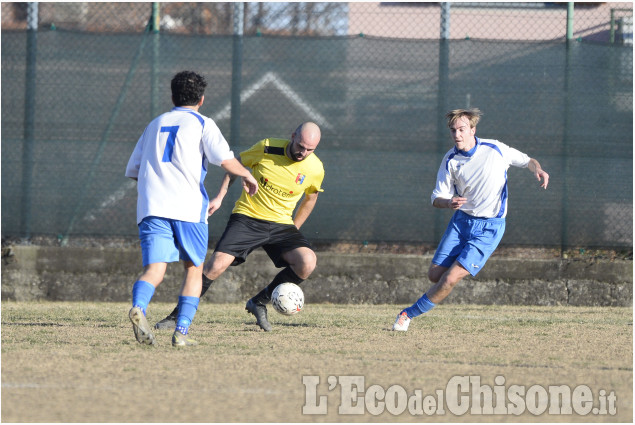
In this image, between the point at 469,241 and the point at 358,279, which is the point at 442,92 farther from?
the point at 469,241

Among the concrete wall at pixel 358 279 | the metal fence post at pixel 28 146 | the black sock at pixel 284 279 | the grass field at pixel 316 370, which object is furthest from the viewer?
the metal fence post at pixel 28 146

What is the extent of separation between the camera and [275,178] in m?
7.73

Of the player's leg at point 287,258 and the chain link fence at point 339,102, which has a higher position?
the chain link fence at point 339,102

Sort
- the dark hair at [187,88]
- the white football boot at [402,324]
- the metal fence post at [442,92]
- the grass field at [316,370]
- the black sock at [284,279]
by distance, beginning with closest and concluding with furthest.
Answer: the grass field at [316,370], the dark hair at [187,88], the white football boot at [402,324], the black sock at [284,279], the metal fence post at [442,92]

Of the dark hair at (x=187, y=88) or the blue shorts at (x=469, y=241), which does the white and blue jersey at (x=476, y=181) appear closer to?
the blue shorts at (x=469, y=241)

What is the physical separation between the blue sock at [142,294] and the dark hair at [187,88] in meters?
1.19

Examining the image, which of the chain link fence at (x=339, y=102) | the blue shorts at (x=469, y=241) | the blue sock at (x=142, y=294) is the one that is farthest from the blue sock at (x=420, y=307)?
the chain link fence at (x=339, y=102)

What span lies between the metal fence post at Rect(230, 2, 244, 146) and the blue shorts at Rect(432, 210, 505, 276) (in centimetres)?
323

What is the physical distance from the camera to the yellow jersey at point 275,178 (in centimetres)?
775

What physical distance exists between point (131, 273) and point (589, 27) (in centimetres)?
546

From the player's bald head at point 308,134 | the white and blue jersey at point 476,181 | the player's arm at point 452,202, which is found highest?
the player's bald head at point 308,134

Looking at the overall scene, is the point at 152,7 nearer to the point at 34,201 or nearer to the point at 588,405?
the point at 34,201

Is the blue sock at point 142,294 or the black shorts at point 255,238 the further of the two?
the black shorts at point 255,238

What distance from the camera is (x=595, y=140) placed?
10.5 m
